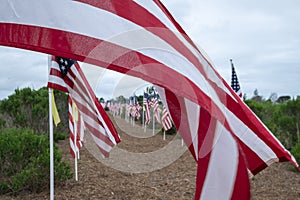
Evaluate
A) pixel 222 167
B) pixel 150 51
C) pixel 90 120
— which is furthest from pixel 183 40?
pixel 90 120

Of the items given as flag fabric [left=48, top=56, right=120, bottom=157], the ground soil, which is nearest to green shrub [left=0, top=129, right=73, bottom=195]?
the ground soil

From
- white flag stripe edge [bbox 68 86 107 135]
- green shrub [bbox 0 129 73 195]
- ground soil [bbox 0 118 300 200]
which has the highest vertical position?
white flag stripe edge [bbox 68 86 107 135]

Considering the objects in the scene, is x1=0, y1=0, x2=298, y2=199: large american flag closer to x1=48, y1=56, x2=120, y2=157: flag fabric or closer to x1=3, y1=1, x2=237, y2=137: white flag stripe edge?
x1=3, y1=1, x2=237, y2=137: white flag stripe edge

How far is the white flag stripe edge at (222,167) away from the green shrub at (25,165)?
507cm

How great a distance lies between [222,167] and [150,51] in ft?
2.28

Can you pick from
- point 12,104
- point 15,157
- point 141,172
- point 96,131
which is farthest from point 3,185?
point 12,104

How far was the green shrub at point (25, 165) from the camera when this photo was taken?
21.3 feet

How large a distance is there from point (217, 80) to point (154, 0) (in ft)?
2.07

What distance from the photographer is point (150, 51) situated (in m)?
1.91

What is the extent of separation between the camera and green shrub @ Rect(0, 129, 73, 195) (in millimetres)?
6499

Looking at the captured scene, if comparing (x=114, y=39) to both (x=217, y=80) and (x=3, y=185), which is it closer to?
(x=217, y=80)

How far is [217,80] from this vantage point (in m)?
2.32

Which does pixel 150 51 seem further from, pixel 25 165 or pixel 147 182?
pixel 147 182

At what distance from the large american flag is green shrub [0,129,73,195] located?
4.89 m
